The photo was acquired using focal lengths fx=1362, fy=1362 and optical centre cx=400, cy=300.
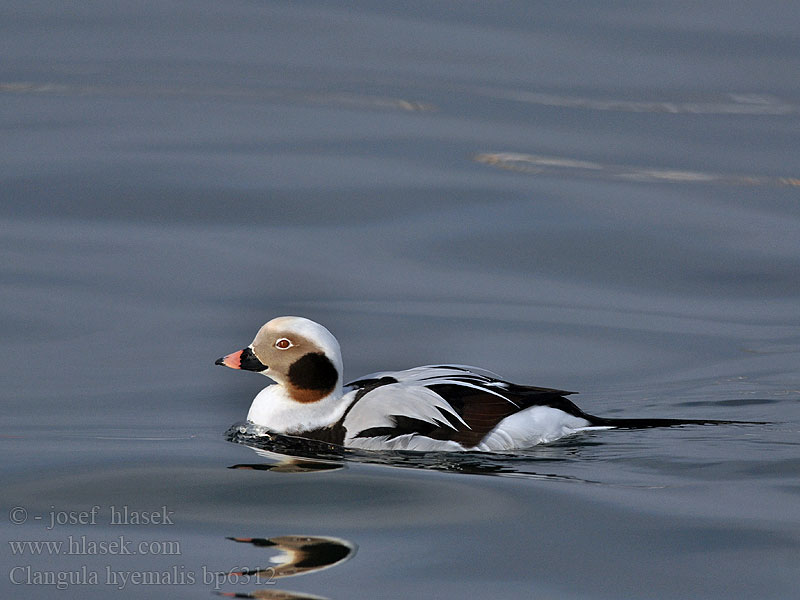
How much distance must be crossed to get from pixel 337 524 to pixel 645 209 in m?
8.12

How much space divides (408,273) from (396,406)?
448 centimetres

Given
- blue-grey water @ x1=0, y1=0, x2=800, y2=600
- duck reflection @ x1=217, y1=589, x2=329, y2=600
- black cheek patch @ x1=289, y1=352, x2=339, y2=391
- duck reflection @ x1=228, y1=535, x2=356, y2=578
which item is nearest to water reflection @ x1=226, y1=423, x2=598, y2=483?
blue-grey water @ x1=0, y1=0, x2=800, y2=600

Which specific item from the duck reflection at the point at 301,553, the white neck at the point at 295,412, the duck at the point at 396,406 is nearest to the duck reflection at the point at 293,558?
the duck reflection at the point at 301,553

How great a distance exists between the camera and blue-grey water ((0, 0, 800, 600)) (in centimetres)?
588

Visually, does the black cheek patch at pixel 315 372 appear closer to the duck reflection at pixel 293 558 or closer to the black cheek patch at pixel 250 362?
the black cheek patch at pixel 250 362

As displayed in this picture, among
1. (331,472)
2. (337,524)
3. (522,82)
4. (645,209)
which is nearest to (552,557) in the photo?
(337,524)

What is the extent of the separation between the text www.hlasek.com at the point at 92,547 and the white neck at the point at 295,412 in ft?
5.36

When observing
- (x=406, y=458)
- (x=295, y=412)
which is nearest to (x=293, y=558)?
(x=406, y=458)

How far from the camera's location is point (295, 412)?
7.43 metres

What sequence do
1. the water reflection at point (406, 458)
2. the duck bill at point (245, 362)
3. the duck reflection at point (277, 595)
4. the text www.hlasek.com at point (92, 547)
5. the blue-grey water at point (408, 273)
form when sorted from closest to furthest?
the duck reflection at point (277, 595)
the text www.hlasek.com at point (92, 547)
the blue-grey water at point (408, 273)
the water reflection at point (406, 458)
the duck bill at point (245, 362)

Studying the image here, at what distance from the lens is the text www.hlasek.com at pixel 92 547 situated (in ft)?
18.8

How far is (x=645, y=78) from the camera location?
18.0 m

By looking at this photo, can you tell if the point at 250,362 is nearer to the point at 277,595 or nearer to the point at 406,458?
the point at 406,458

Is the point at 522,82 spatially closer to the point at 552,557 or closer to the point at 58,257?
the point at 58,257
